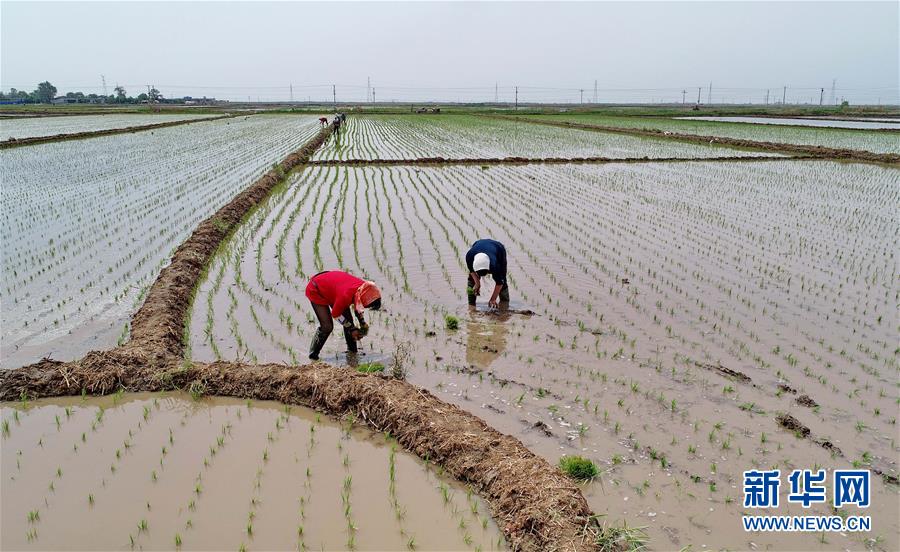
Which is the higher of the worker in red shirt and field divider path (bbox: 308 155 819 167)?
field divider path (bbox: 308 155 819 167)

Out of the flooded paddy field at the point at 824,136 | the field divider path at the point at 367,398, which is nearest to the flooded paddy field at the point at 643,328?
the field divider path at the point at 367,398

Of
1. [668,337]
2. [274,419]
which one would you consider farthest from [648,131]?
[274,419]

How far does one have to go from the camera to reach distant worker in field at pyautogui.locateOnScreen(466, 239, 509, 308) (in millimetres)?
6207

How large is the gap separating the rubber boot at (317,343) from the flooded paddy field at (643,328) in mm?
183

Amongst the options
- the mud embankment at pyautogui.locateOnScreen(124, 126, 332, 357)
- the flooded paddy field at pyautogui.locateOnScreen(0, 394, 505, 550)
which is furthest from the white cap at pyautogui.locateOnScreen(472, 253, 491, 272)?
the mud embankment at pyautogui.locateOnScreen(124, 126, 332, 357)

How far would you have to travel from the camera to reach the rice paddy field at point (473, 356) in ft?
11.6

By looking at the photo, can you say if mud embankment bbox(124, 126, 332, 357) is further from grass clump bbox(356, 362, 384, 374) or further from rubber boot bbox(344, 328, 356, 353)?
grass clump bbox(356, 362, 384, 374)

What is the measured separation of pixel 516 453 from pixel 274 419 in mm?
1995

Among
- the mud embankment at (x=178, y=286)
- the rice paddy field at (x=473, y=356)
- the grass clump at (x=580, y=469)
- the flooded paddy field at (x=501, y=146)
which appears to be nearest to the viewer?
the rice paddy field at (x=473, y=356)

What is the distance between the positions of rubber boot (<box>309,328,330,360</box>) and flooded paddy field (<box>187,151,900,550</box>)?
183mm

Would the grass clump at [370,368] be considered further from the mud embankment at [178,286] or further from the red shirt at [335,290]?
the mud embankment at [178,286]

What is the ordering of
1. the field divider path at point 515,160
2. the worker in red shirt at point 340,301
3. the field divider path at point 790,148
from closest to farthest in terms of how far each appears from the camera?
the worker in red shirt at point 340,301
the field divider path at point 515,160
the field divider path at point 790,148

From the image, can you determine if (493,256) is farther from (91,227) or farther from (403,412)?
(91,227)

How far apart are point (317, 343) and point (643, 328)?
10.9 feet
